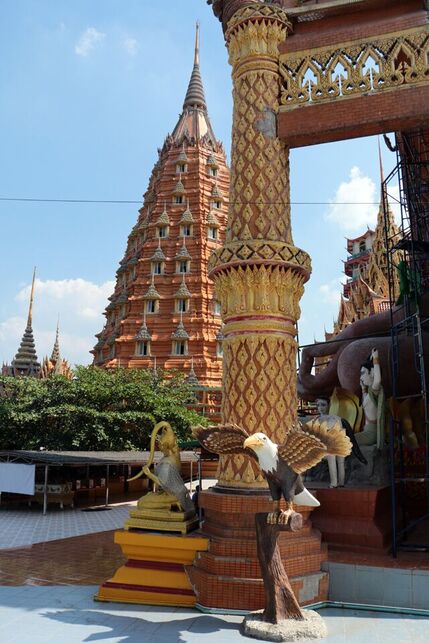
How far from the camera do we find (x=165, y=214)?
39594 millimetres

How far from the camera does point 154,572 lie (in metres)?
6.83

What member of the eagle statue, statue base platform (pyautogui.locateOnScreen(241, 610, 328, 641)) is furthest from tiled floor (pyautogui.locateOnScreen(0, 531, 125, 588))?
the eagle statue

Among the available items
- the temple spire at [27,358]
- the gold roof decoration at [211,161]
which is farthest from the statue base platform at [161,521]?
the temple spire at [27,358]

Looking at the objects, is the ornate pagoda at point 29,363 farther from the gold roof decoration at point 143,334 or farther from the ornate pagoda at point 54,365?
the gold roof decoration at point 143,334

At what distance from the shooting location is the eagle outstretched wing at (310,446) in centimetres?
554

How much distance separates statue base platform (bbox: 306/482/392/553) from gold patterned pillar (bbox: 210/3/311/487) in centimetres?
124

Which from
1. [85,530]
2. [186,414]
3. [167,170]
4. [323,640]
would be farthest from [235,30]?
[167,170]

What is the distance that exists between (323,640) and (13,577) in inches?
201

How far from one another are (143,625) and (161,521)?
4.81 ft

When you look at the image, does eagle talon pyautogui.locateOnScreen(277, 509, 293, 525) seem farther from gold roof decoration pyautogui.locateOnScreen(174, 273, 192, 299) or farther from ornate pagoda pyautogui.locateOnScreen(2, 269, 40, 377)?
ornate pagoda pyautogui.locateOnScreen(2, 269, 40, 377)

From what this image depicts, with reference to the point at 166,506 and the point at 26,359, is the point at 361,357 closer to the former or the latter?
the point at 166,506

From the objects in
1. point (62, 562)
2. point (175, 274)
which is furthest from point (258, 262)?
point (175, 274)

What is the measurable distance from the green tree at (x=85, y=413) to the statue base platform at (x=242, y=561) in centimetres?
1542

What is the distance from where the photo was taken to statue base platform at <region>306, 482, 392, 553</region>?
721 cm
